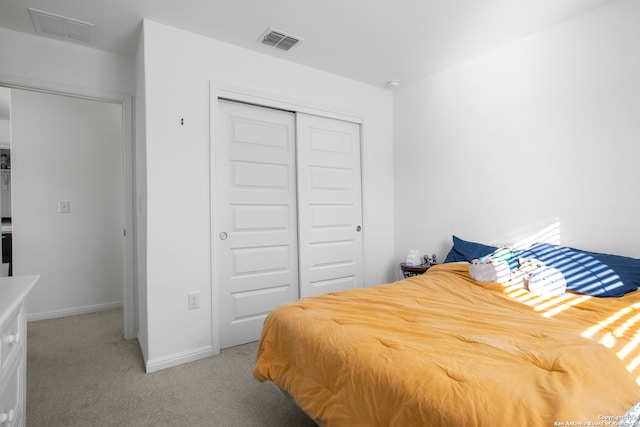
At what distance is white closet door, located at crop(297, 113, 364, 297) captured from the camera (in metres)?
3.20

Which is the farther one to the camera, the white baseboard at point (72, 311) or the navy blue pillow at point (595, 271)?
the white baseboard at point (72, 311)

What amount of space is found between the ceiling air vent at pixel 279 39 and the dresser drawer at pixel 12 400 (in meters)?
2.52

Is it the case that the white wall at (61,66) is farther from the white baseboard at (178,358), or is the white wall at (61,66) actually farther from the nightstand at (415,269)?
the nightstand at (415,269)

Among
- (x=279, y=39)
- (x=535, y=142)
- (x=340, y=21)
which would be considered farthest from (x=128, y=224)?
(x=535, y=142)

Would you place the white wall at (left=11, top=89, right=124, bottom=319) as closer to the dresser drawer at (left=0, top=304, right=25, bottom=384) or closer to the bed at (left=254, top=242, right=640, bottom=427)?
the dresser drawer at (left=0, top=304, right=25, bottom=384)

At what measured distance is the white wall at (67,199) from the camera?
140 inches

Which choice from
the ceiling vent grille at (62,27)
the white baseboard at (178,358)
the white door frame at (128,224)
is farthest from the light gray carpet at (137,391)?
the ceiling vent grille at (62,27)

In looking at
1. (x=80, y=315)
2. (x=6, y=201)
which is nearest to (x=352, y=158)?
(x=80, y=315)

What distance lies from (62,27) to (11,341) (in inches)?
92.3

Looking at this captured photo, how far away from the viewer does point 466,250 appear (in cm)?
288

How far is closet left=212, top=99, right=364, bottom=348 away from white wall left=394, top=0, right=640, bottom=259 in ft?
2.50

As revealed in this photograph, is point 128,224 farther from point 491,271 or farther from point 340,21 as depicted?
point 491,271

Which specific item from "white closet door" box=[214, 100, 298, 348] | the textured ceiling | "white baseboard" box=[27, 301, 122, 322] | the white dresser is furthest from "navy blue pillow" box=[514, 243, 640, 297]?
"white baseboard" box=[27, 301, 122, 322]

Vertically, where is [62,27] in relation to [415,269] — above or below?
above
